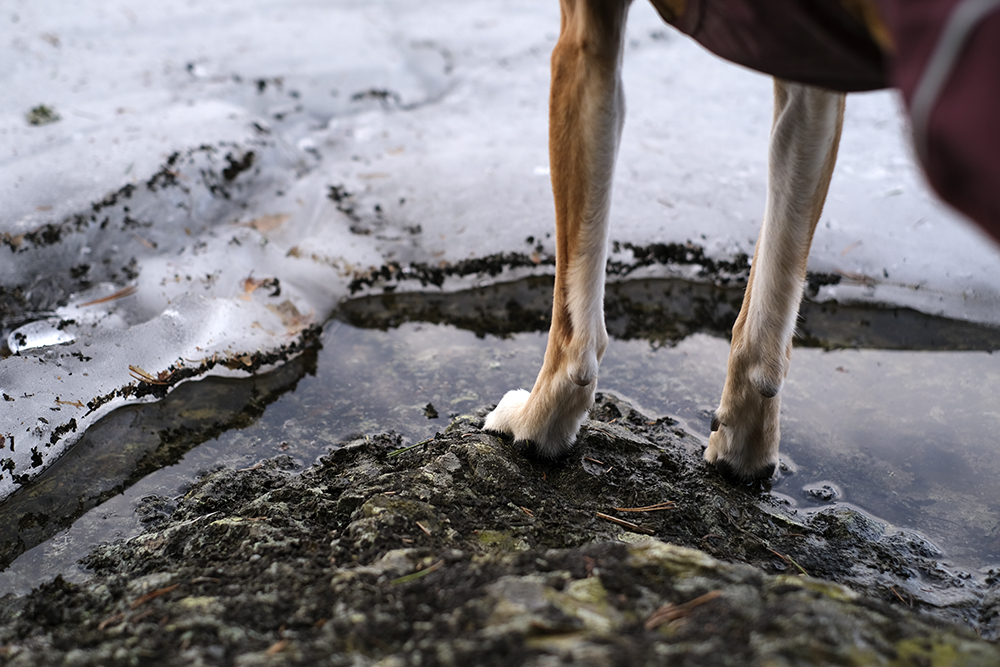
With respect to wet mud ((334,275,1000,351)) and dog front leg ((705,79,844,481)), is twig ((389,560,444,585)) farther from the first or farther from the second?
wet mud ((334,275,1000,351))

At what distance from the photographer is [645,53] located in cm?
530

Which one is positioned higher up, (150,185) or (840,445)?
(150,185)

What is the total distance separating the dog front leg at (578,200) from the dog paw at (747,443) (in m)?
0.48

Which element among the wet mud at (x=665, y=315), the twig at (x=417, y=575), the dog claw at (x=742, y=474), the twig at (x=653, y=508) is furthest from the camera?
the wet mud at (x=665, y=315)

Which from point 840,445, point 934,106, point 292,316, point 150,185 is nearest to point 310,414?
point 292,316

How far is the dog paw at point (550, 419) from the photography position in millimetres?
2133

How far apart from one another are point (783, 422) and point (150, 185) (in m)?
3.21

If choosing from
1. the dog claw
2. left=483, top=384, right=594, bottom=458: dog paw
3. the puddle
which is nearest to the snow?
the puddle

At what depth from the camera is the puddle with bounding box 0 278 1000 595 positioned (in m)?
2.16

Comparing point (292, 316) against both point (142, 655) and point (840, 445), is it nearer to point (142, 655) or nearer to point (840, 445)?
point (142, 655)

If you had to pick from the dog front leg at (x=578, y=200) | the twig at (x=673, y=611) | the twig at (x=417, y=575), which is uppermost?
the dog front leg at (x=578, y=200)

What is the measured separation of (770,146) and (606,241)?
580mm

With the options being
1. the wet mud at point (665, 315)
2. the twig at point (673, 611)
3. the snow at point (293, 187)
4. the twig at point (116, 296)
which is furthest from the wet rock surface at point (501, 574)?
the twig at point (116, 296)

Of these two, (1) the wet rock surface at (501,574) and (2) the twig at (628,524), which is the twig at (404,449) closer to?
(1) the wet rock surface at (501,574)
